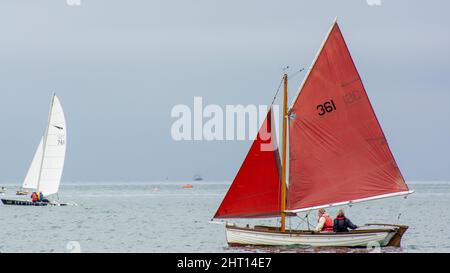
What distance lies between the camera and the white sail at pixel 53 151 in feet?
356

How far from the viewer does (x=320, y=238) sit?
4741cm

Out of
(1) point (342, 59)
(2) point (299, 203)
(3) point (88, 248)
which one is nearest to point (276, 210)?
(2) point (299, 203)

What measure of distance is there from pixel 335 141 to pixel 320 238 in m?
4.94

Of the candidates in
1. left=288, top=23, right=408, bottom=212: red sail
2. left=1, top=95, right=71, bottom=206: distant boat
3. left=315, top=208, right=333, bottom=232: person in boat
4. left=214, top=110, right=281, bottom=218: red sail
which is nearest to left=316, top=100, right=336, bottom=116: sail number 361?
left=288, top=23, right=408, bottom=212: red sail

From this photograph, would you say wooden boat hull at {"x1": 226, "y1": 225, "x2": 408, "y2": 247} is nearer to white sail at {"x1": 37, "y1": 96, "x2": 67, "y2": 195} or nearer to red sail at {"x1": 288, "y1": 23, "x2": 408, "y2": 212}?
red sail at {"x1": 288, "y1": 23, "x2": 408, "y2": 212}

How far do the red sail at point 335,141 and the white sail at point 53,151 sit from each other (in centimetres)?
6364

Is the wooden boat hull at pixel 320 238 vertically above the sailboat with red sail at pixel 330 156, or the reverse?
the sailboat with red sail at pixel 330 156

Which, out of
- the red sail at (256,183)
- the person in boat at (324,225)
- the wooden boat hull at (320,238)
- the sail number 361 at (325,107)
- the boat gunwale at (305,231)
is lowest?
the wooden boat hull at (320,238)

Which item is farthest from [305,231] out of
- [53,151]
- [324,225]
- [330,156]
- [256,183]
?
[53,151]

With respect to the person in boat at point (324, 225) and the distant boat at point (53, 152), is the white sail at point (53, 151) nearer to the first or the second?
the distant boat at point (53, 152)

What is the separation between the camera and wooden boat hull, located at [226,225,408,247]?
47188 mm

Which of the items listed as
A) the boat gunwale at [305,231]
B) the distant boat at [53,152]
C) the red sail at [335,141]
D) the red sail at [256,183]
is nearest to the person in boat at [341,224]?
the boat gunwale at [305,231]

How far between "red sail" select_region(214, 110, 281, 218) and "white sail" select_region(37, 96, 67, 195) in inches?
2425
